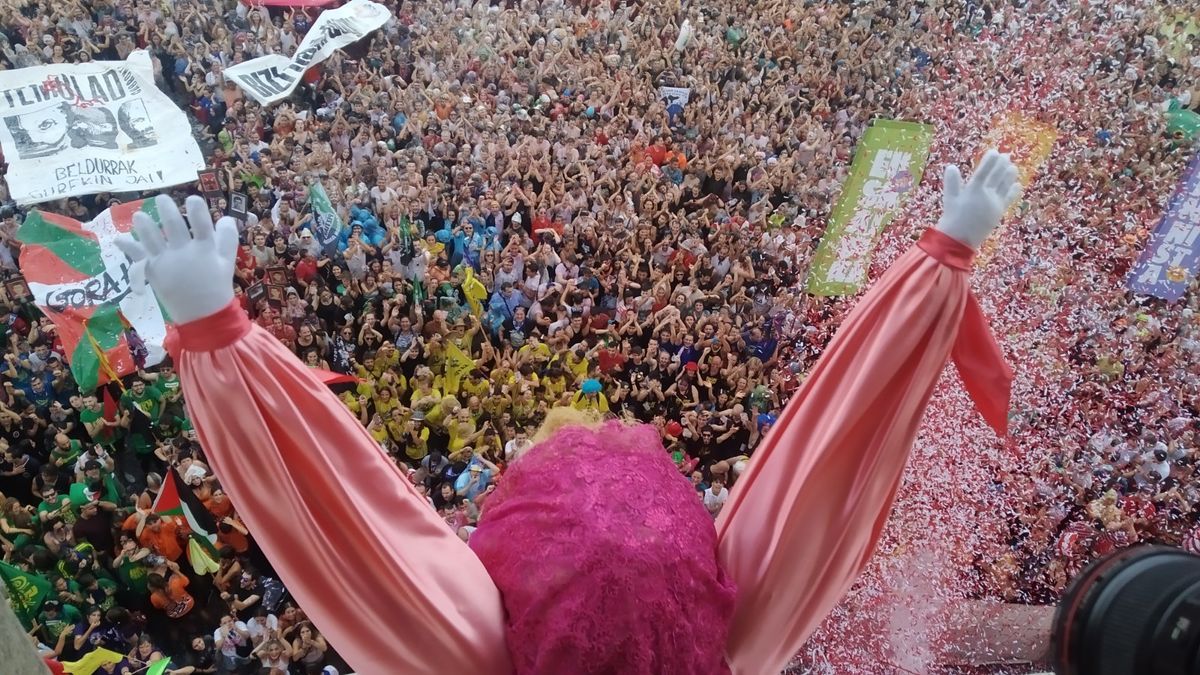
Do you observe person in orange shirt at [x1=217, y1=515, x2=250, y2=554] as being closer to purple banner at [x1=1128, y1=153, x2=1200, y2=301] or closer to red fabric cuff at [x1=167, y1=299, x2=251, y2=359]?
red fabric cuff at [x1=167, y1=299, x2=251, y2=359]

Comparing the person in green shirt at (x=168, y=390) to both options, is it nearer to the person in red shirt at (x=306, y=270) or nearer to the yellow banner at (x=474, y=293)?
the person in red shirt at (x=306, y=270)

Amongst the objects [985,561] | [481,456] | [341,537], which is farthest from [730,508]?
[985,561]

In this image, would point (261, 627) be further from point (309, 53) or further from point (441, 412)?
point (309, 53)

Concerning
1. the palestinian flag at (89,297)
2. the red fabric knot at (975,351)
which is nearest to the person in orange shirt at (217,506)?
the palestinian flag at (89,297)

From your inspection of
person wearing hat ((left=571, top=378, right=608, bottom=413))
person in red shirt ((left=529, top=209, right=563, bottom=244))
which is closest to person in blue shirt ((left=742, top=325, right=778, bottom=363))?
person wearing hat ((left=571, top=378, right=608, bottom=413))

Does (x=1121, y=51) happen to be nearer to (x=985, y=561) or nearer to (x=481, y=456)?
(x=985, y=561)
